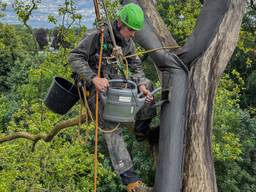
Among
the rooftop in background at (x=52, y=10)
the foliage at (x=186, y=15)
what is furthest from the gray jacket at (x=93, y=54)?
the foliage at (x=186, y=15)

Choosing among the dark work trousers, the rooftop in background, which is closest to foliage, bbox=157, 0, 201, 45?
the rooftop in background

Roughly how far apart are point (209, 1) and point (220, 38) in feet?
1.01

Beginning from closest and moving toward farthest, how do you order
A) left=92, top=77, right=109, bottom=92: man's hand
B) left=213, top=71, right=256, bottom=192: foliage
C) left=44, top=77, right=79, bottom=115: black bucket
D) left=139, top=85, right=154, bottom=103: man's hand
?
1. left=92, top=77, right=109, bottom=92: man's hand
2. left=139, top=85, right=154, bottom=103: man's hand
3. left=44, top=77, right=79, bottom=115: black bucket
4. left=213, top=71, right=256, bottom=192: foliage

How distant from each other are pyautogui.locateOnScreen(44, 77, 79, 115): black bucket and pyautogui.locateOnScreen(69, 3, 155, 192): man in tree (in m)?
0.27

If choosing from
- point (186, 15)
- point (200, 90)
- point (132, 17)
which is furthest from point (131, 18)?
point (186, 15)

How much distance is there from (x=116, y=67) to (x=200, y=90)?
702mm

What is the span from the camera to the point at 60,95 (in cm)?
394

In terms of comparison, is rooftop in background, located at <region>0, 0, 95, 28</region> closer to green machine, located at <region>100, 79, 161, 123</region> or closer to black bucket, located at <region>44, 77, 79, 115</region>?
black bucket, located at <region>44, 77, 79, 115</region>

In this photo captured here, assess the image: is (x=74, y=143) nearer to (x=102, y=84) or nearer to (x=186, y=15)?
(x=186, y=15)

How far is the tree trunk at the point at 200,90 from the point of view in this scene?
367 centimetres

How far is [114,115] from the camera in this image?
337 cm

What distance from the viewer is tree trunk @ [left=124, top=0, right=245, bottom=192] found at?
367cm

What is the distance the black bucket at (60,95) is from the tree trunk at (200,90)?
2.60 feet

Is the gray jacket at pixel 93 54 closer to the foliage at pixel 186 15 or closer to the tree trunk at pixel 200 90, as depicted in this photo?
the tree trunk at pixel 200 90
